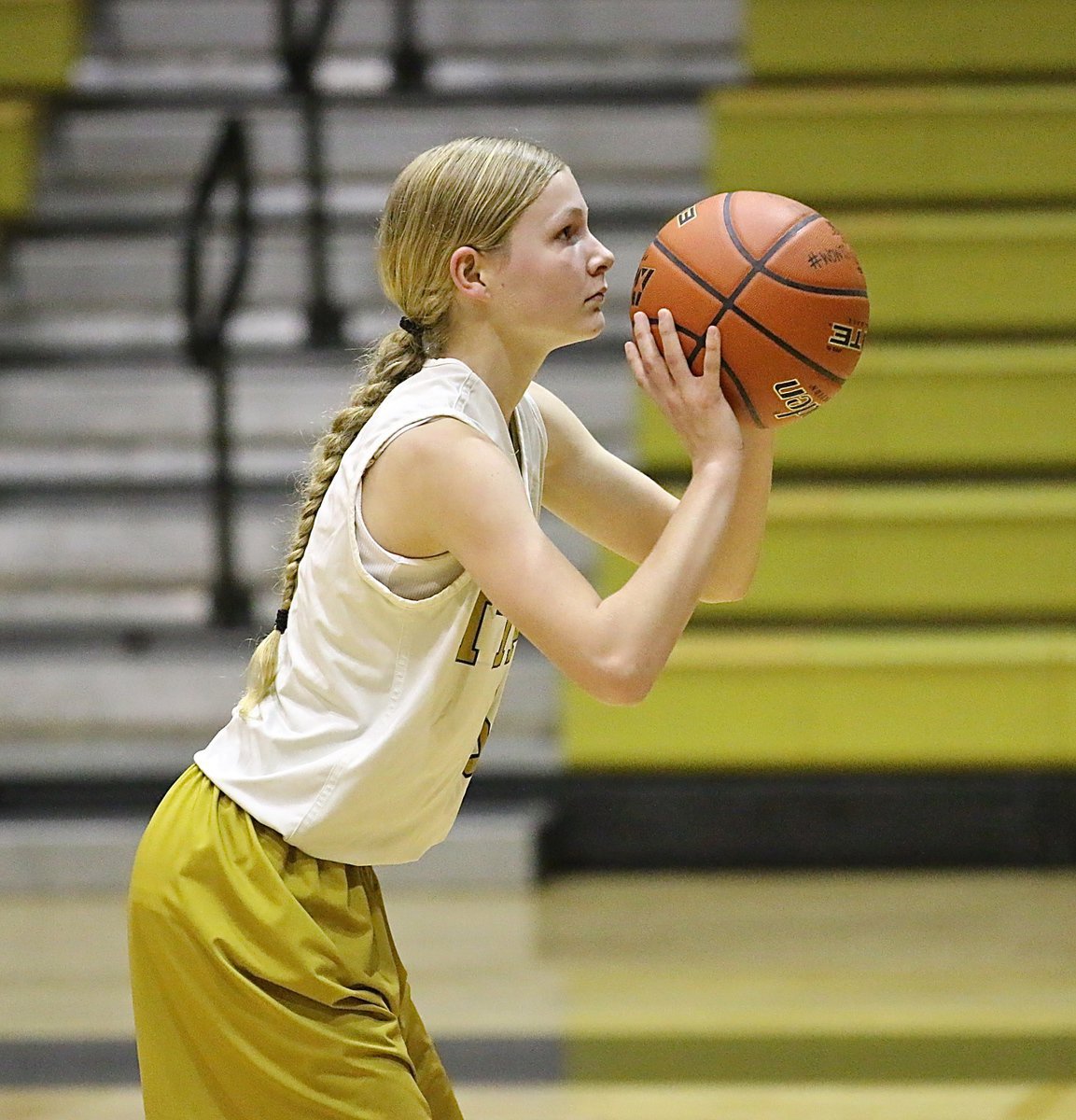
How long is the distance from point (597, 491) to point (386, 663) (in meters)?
0.40

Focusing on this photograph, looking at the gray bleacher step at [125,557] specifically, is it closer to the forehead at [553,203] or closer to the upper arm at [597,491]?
the upper arm at [597,491]

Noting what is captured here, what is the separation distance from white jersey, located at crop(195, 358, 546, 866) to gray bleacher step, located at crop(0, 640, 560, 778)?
2.85 m

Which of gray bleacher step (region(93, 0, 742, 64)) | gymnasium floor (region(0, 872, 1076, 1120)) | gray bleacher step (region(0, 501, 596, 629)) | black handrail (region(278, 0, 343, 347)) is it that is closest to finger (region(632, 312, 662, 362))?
gymnasium floor (region(0, 872, 1076, 1120))

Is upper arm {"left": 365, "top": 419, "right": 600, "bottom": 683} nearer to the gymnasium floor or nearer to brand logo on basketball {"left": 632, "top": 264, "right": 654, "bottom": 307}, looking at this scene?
brand logo on basketball {"left": 632, "top": 264, "right": 654, "bottom": 307}

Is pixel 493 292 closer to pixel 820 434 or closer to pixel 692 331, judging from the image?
pixel 692 331

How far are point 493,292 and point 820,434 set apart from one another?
10.3ft

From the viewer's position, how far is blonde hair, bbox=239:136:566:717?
5.26 ft

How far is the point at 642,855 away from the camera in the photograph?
4.30 metres

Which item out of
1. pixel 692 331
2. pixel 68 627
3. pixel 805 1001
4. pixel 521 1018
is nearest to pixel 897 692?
pixel 805 1001

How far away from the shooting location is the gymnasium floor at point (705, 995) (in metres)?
2.88

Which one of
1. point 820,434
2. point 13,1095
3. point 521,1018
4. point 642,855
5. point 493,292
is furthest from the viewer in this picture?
point 820,434

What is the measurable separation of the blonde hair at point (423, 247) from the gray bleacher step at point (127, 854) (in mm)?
2438

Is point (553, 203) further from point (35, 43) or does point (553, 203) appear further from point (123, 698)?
point (35, 43)

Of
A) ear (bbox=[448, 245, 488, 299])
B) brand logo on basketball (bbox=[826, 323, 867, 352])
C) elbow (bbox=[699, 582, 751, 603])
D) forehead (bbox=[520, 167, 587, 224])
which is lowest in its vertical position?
elbow (bbox=[699, 582, 751, 603])
